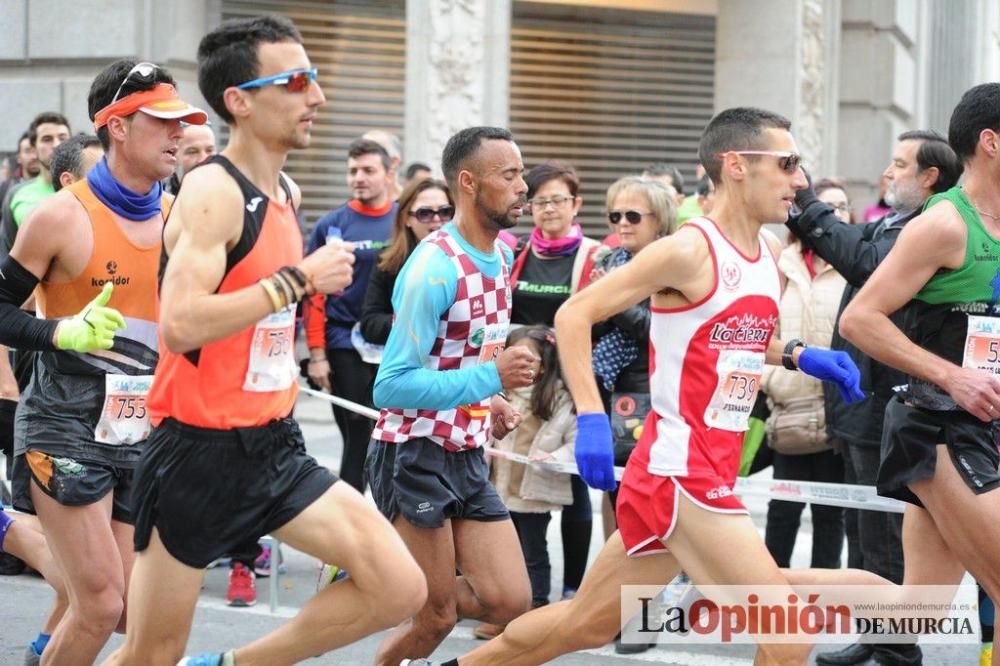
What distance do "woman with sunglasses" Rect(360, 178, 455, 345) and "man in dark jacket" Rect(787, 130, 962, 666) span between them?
195 cm

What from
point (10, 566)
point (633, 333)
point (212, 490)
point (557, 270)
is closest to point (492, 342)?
point (212, 490)

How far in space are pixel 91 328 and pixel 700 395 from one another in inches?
72.3

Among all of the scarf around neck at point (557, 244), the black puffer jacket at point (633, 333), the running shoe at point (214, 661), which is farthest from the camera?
the scarf around neck at point (557, 244)

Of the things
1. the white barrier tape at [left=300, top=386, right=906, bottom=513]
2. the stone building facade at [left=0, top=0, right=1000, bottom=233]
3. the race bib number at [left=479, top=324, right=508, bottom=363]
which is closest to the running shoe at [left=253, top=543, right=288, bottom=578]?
the white barrier tape at [left=300, top=386, right=906, bottom=513]

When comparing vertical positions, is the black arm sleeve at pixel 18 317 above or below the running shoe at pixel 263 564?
above

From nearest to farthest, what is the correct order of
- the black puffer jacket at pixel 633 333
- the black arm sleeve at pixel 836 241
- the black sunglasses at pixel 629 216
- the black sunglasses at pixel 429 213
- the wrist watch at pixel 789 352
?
1. the wrist watch at pixel 789 352
2. the black arm sleeve at pixel 836 241
3. the black puffer jacket at pixel 633 333
4. the black sunglasses at pixel 629 216
5. the black sunglasses at pixel 429 213

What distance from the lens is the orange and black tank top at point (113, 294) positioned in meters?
5.14

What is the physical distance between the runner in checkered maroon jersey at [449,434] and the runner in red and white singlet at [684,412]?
1.25 feet

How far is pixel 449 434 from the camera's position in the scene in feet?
17.1

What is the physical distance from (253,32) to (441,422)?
1.54 metres

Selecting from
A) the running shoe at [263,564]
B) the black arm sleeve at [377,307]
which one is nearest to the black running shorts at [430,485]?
the black arm sleeve at [377,307]

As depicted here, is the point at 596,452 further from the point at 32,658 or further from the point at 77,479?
the point at 32,658

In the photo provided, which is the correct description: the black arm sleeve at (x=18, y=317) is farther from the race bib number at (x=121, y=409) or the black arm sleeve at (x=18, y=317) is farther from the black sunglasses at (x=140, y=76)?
the black sunglasses at (x=140, y=76)

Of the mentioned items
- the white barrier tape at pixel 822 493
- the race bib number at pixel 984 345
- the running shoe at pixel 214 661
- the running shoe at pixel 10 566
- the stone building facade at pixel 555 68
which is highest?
the stone building facade at pixel 555 68
